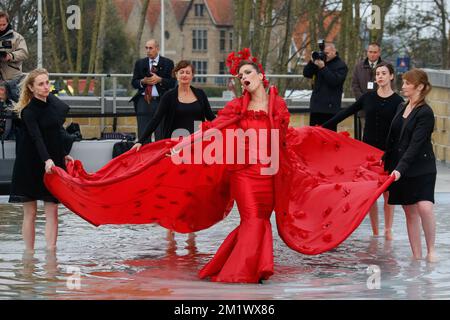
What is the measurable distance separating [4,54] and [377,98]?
6846 mm

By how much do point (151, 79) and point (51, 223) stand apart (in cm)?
633

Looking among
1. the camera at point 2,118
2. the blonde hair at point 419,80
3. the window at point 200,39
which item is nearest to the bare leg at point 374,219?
the blonde hair at point 419,80

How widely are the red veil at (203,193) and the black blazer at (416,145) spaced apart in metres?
0.23

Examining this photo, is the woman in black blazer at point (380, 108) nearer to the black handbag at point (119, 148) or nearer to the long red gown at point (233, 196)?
the long red gown at point (233, 196)

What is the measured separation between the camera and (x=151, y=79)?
60.2ft

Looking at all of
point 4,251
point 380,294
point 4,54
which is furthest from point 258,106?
point 4,54

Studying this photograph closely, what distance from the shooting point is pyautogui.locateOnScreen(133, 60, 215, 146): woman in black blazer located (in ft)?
43.7

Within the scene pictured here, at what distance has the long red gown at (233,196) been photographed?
35.6 feet

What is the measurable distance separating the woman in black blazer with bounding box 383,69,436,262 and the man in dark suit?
23.2 feet

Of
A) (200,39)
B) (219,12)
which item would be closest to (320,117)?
(219,12)

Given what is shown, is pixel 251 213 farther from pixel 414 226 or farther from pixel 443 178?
pixel 443 178

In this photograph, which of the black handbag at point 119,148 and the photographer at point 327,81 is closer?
the photographer at point 327,81

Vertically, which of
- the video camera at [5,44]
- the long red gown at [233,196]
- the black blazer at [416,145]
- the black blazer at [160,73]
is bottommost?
the long red gown at [233,196]

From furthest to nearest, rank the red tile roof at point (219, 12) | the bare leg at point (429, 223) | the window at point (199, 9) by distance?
the window at point (199, 9) → the red tile roof at point (219, 12) → the bare leg at point (429, 223)
